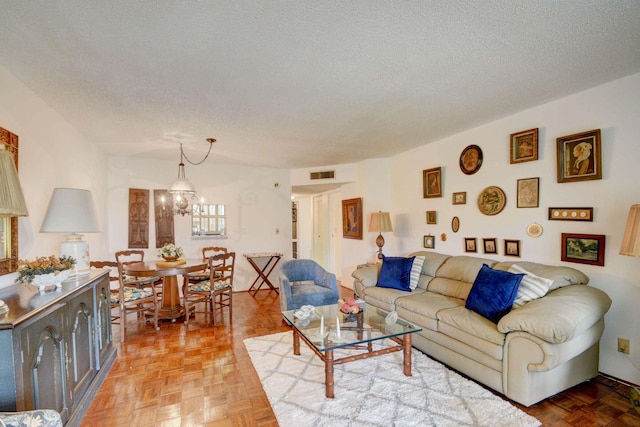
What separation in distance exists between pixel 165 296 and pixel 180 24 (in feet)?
11.2

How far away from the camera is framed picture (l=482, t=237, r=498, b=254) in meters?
3.37

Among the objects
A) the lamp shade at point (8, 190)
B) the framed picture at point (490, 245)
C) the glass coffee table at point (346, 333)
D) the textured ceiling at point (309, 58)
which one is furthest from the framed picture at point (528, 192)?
the lamp shade at point (8, 190)

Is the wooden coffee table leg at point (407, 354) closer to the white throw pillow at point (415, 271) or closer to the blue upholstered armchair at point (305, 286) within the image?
the white throw pillow at point (415, 271)

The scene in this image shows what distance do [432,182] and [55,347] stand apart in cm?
414

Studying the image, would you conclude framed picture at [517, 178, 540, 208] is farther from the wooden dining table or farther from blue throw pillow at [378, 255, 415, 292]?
the wooden dining table

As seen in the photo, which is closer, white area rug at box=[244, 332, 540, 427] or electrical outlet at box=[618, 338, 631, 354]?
white area rug at box=[244, 332, 540, 427]

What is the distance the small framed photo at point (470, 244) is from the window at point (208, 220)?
4.00 m

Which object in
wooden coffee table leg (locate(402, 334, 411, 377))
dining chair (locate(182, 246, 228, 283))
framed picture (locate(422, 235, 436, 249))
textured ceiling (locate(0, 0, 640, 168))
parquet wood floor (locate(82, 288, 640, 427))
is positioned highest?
textured ceiling (locate(0, 0, 640, 168))

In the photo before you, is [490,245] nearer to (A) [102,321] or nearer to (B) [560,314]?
(B) [560,314]

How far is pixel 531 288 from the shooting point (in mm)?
2445

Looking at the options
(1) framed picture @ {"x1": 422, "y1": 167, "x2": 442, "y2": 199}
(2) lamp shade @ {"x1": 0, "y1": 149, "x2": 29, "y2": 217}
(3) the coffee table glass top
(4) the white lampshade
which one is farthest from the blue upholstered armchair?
(2) lamp shade @ {"x1": 0, "y1": 149, "x2": 29, "y2": 217}

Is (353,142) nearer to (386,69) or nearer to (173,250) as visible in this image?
(386,69)

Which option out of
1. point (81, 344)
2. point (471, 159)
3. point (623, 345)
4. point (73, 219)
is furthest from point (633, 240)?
point (73, 219)

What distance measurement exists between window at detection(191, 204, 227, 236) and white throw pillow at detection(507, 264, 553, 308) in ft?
15.1
